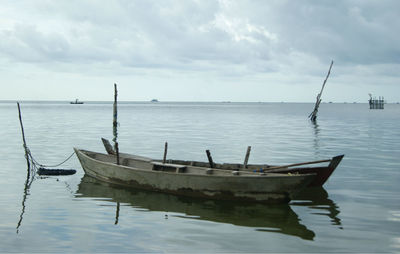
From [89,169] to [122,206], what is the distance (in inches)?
233

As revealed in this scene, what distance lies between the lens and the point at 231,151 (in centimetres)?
3164

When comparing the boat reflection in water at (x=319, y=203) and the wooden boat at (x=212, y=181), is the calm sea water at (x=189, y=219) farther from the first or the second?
the wooden boat at (x=212, y=181)

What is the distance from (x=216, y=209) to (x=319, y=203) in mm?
4338

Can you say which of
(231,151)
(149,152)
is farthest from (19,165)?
(231,151)

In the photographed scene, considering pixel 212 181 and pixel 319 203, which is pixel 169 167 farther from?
pixel 319 203

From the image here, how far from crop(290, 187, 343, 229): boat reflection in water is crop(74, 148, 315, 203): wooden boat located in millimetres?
1126

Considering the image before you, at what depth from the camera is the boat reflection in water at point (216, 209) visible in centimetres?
1251

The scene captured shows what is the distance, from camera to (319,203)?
1533cm

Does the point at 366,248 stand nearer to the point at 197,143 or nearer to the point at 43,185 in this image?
the point at 43,185

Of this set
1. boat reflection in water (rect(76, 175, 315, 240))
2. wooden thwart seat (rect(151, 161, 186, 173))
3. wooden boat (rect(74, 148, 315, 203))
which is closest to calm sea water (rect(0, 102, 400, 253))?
boat reflection in water (rect(76, 175, 315, 240))

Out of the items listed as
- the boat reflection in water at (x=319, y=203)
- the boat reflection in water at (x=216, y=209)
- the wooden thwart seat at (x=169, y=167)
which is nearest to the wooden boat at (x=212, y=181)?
the wooden thwart seat at (x=169, y=167)

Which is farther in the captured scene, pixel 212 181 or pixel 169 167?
pixel 169 167

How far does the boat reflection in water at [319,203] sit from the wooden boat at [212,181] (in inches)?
44.3

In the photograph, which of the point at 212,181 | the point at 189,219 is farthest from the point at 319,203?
the point at 189,219
